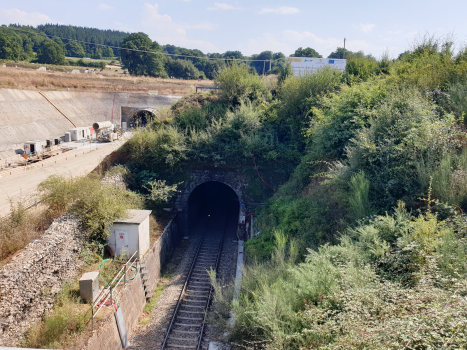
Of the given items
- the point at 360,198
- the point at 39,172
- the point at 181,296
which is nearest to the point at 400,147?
the point at 360,198

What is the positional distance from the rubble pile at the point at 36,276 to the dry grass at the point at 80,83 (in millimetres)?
21737

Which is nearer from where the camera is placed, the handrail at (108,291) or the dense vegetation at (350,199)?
the dense vegetation at (350,199)

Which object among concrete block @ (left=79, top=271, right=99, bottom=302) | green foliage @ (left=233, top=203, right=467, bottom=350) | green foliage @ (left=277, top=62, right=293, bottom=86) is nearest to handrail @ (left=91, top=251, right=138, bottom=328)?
concrete block @ (left=79, top=271, right=99, bottom=302)

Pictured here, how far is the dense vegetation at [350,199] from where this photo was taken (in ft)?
17.7

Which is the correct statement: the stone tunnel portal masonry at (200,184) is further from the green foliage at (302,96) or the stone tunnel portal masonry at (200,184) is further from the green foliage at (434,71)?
the green foliage at (434,71)

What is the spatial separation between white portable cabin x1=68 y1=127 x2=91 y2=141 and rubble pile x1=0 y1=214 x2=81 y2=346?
738 inches

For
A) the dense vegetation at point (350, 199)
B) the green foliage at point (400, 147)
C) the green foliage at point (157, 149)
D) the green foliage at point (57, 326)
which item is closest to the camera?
the dense vegetation at point (350, 199)

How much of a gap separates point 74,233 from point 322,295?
9.08m

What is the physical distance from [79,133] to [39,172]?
1121 centimetres

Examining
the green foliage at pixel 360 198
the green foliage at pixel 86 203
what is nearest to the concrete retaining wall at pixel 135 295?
the green foliage at pixel 86 203

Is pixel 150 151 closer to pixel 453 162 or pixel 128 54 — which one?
pixel 453 162

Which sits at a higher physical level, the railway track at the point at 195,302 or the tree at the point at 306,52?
the tree at the point at 306,52

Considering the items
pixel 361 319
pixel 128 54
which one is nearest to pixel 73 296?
pixel 361 319

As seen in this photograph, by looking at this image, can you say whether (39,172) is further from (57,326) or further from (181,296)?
(57,326)
